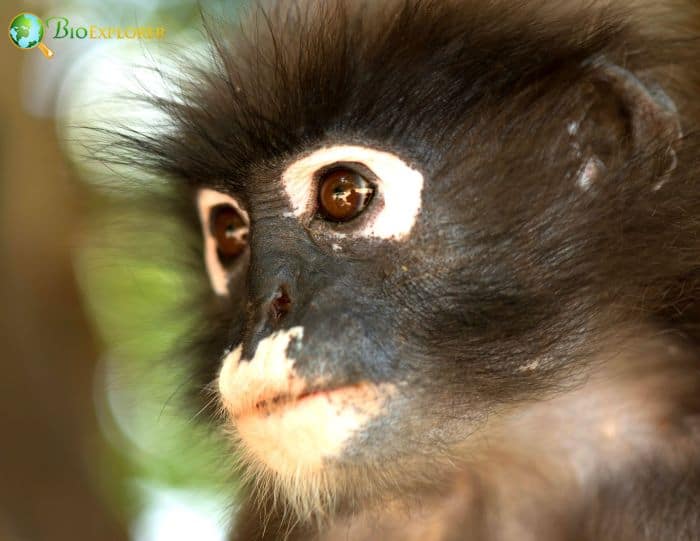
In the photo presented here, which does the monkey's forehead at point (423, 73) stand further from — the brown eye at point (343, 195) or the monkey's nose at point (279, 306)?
the monkey's nose at point (279, 306)

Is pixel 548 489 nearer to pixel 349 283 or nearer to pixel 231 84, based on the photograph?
pixel 349 283

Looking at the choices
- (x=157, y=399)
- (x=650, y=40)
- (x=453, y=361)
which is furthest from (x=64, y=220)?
(x=650, y=40)

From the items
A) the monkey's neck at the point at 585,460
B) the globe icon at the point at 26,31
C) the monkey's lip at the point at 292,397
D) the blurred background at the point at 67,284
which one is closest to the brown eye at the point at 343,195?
the monkey's lip at the point at 292,397

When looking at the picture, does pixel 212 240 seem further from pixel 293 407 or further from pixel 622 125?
pixel 622 125

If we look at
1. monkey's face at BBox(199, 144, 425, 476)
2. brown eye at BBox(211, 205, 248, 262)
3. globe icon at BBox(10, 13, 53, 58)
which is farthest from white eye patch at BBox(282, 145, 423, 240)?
globe icon at BBox(10, 13, 53, 58)

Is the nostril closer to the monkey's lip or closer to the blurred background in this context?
the monkey's lip

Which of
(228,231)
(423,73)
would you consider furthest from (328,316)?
(228,231)

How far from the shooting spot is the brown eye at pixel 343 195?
4.28ft

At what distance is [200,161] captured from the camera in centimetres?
160

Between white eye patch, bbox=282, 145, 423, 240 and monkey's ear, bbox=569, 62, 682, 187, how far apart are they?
269mm

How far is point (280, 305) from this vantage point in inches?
49.3

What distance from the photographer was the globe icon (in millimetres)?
2012

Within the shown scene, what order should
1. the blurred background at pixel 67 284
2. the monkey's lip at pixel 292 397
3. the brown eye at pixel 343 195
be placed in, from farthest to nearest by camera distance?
the blurred background at pixel 67 284
the brown eye at pixel 343 195
the monkey's lip at pixel 292 397

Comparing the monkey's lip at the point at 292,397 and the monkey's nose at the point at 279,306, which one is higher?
the monkey's nose at the point at 279,306
